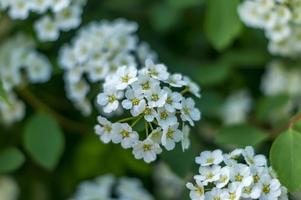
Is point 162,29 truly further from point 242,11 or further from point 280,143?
point 280,143

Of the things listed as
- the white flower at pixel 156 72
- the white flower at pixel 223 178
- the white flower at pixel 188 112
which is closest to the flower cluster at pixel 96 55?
the white flower at pixel 156 72

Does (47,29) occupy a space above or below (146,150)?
above

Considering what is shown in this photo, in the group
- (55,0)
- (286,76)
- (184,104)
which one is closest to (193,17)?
(286,76)

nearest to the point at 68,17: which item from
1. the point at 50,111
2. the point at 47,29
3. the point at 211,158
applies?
the point at 47,29

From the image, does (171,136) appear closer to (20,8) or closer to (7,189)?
(20,8)

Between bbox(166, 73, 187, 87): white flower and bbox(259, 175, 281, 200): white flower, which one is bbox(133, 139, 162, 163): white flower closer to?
bbox(166, 73, 187, 87): white flower

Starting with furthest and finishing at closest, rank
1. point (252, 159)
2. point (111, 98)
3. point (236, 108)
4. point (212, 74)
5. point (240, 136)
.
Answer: point (236, 108), point (212, 74), point (240, 136), point (111, 98), point (252, 159)

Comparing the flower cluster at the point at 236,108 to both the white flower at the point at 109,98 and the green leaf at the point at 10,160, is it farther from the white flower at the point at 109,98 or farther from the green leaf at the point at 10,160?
the white flower at the point at 109,98

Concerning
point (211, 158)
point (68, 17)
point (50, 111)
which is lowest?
point (211, 158)
